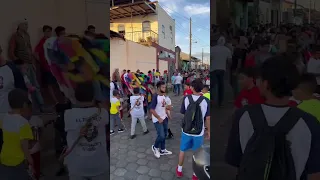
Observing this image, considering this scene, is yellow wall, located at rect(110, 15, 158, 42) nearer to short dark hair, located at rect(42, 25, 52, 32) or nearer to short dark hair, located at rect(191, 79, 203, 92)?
short dark hair, located at rect(191, 79, 203, 92)

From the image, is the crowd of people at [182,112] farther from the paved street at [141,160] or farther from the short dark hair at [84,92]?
the short dark hair at [84,92]

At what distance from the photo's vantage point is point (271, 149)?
1.37 metres

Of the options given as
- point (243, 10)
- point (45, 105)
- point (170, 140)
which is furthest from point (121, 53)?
point (243, 10)

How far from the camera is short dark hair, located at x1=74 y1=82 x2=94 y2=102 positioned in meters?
1.95

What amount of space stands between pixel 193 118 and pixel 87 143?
1.38m

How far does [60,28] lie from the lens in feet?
6.44

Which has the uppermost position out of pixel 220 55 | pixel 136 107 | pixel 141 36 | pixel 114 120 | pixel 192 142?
pixel 141 36

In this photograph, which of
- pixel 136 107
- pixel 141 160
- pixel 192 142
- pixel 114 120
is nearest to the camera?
pixel 192 142

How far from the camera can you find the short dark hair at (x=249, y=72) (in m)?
1.54

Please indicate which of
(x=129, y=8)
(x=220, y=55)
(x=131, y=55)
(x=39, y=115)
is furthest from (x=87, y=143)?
(x=129, y=8)

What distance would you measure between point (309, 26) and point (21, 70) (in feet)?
7.78

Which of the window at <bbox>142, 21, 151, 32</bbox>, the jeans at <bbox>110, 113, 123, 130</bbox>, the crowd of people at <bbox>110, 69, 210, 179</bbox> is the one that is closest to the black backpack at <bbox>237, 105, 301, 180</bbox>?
the crowd of people at <bbox>110, 69, 210, 179</bbox>

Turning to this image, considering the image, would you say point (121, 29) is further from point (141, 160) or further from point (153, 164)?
point (153, 164)

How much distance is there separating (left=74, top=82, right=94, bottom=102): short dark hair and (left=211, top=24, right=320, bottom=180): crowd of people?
3.44 ft
